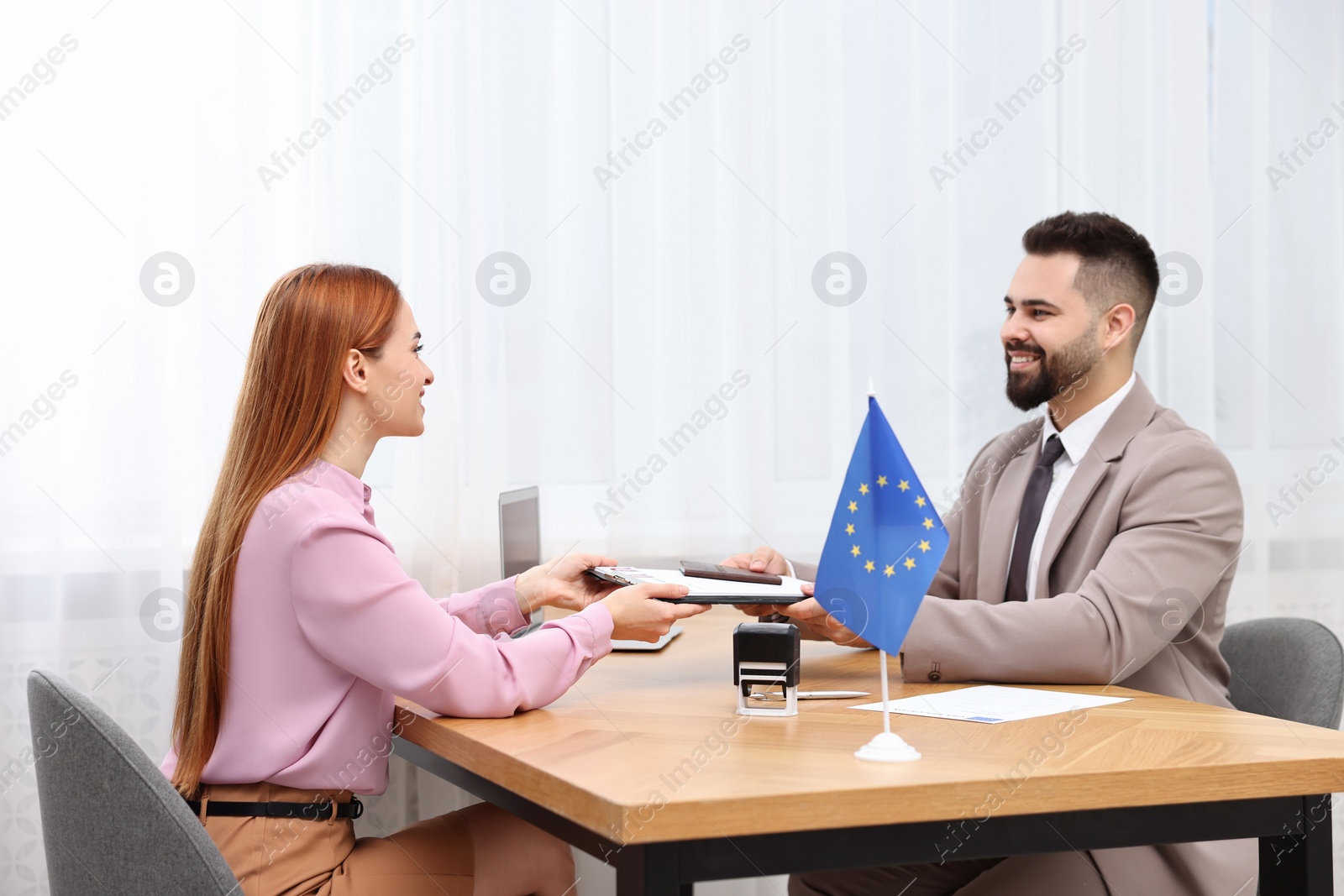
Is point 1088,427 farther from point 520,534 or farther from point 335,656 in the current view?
point 335,656

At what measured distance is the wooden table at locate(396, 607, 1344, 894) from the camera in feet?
3.44

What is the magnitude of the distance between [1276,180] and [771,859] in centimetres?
262

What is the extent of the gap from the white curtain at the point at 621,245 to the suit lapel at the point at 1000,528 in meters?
0.58

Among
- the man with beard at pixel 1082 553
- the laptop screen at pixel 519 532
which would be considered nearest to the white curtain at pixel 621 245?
the laptop screen at pixel 519 532

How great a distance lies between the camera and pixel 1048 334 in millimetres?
2105

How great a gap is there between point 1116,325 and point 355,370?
1389 millimetres

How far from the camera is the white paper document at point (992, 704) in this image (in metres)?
1.41

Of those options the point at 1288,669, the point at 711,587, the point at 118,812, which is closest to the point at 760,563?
A: the point at 711,587

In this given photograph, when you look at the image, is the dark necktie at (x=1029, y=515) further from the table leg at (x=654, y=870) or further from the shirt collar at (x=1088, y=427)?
the table leg at (x=654, y=870)

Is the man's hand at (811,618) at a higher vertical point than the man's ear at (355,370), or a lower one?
lower

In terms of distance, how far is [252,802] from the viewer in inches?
55.0

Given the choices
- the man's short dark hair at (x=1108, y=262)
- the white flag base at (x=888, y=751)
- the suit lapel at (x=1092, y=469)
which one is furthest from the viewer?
the man's short dark hair at (x=1108, y=262)

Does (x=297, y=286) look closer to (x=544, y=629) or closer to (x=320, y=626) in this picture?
(x=320, y=626)

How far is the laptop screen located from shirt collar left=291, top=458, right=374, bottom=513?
1.55 feet
